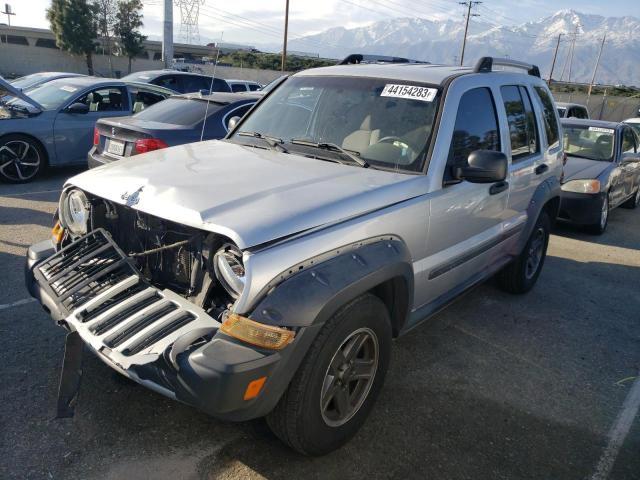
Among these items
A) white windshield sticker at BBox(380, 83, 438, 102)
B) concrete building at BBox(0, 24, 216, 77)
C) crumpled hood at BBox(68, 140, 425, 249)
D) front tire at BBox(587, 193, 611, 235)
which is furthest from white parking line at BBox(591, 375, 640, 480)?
concrete building at BBox(0, 24, 216, 77)

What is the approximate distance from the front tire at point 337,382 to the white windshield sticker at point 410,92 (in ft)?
4.94

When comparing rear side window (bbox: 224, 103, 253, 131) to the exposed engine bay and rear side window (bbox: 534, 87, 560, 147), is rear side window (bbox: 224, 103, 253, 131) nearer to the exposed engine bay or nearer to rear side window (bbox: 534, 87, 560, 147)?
rear side window (bbox: 534, 87, 560, 147)

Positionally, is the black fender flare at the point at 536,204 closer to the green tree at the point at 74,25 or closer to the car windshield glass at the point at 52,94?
the car windshield glass at the point at 52,94

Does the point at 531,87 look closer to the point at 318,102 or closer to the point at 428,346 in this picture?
the point at 318,102

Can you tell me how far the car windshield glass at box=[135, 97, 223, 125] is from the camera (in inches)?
271

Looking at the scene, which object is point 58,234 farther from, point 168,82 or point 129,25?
point 129,25

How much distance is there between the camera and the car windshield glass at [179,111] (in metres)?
6.88

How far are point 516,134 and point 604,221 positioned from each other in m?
Answer: 4.72

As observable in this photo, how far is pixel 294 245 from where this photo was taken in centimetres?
235

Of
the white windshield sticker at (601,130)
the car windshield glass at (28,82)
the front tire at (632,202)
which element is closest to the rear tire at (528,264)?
the white windshield sticker at (601,130)

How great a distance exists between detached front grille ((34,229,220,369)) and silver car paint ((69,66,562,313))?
302mm

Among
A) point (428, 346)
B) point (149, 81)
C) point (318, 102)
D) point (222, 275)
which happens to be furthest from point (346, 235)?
point (149, 81)

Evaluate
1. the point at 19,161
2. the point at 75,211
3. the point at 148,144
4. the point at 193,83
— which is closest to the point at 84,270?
the point at 75,211

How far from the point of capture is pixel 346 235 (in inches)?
102
